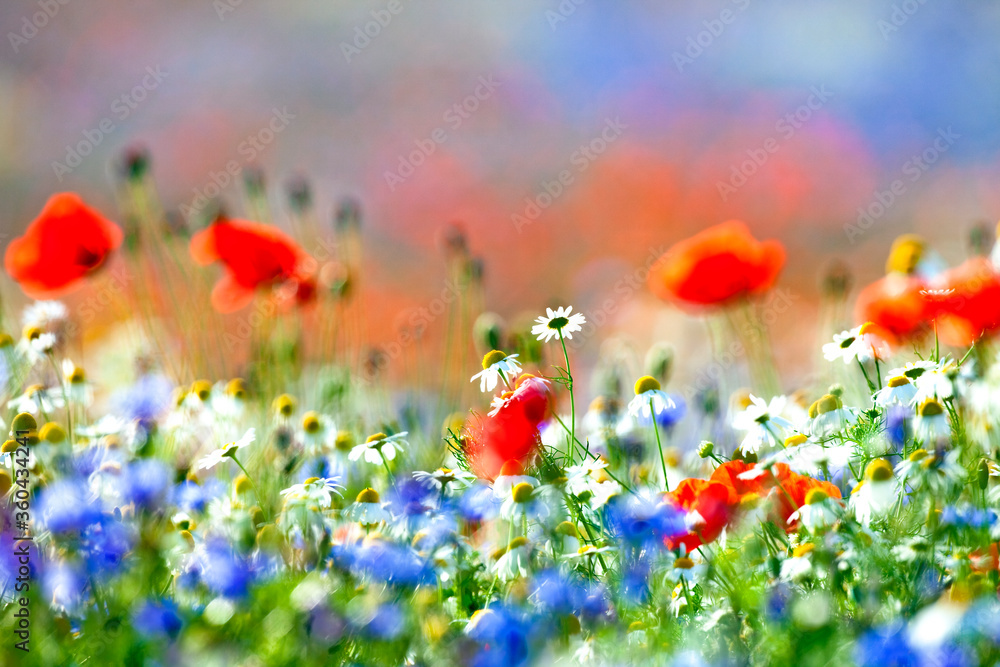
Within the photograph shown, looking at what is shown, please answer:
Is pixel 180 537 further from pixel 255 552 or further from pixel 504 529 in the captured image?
pixel 504 529

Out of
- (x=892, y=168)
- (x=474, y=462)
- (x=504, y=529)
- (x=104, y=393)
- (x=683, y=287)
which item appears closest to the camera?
(x=474, y=462)

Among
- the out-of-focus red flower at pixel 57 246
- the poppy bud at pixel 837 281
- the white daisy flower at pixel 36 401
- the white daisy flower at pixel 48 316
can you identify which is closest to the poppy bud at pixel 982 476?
the poppy bud at pixel 837 281

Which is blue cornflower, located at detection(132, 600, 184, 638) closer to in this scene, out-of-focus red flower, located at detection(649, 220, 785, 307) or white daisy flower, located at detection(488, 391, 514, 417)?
white daisy flower, located at detection(488, 391, 514, 417)

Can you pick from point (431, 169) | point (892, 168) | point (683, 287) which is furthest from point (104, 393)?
point (892, 168)

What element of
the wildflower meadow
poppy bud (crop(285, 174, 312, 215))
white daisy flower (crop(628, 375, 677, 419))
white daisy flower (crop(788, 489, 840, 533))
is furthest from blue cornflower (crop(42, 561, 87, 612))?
poppy bud (crop(285, 174, 312, 215))

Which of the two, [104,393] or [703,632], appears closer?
[703,632]
